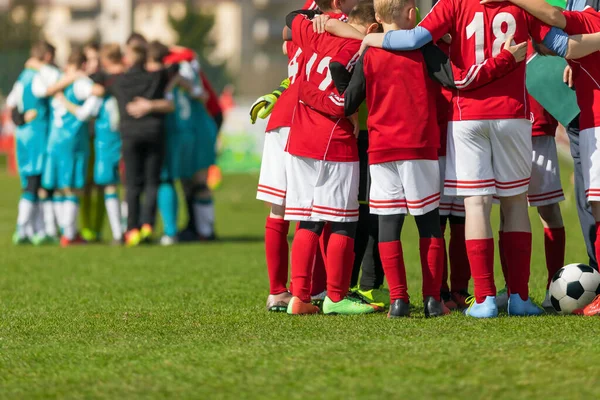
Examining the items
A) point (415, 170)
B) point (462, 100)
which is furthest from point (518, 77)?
point (415, 170)

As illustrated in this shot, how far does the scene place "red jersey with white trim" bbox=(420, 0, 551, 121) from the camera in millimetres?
5531

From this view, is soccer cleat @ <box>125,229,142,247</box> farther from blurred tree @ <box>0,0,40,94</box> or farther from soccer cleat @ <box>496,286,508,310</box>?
blurred tree @ <box>0,0,40,94</box>

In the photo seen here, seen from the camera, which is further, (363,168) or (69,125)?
(69,125)

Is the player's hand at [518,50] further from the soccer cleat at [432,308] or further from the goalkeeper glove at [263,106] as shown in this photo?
the goalkeeper glove at [263,106]

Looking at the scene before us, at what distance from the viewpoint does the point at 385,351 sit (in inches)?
178

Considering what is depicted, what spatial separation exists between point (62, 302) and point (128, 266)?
264 centimetres

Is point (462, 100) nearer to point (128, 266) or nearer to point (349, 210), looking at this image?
point (349, 210)

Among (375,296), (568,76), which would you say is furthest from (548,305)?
(568,76)

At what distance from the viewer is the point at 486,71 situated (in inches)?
213

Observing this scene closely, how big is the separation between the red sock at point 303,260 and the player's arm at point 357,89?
832 millimetres

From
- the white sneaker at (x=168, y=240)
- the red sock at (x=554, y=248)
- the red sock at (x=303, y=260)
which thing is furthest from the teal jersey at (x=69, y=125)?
the red sock at (x=554, y=248)

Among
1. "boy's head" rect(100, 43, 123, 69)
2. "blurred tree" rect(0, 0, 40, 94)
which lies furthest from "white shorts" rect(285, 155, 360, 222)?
"blurred tree" rect(0, 0, 40, 94)

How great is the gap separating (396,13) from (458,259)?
160 cm

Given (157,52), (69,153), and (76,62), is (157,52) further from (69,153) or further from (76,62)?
(69,153)
